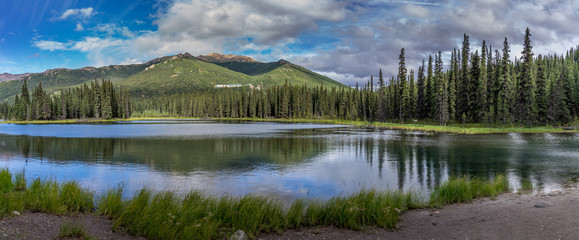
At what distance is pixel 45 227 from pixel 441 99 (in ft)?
277

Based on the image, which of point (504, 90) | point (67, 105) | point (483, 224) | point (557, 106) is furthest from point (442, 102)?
point (67, 105)

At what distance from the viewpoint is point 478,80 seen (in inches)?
3255

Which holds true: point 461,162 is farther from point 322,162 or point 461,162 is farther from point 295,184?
point 295,184

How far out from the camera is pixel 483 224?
998 centimetres

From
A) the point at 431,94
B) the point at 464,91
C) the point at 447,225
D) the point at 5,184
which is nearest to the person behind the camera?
the point at 447,225

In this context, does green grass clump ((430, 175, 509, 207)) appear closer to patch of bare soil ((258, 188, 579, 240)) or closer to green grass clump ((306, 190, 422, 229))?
patch of bare soil ((258, 188, 579, 240))

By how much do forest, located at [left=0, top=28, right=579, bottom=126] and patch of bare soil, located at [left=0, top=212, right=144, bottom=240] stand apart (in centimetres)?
8021

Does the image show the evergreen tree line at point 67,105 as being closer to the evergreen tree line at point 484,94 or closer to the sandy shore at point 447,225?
the evergreen tree line at point 484,94

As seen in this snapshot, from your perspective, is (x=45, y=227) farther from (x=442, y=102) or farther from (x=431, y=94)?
(x=431, y=94)

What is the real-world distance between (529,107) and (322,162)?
216 feet

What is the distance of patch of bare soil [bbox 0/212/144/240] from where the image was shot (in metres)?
8.01

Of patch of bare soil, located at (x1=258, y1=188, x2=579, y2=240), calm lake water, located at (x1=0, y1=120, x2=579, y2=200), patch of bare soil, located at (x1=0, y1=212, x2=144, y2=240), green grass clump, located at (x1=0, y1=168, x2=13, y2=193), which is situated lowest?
calm lake water, located at (x1=0, y1=120, x2=579, y2=200)

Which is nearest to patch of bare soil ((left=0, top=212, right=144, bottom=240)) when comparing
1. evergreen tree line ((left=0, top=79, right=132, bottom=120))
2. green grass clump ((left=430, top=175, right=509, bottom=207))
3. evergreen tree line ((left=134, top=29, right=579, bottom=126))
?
green grass clump ((left=430, top=175, right=509, bottom=207))

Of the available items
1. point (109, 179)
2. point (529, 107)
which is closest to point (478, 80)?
point (529, 107)
